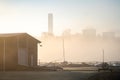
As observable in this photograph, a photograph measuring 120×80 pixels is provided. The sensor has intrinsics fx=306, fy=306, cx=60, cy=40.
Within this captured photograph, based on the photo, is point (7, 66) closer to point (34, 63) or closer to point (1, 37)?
point (1, 37)

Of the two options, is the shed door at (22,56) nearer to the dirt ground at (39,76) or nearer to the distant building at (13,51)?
the distant building at (13,51)

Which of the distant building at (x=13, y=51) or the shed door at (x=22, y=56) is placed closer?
the distant building at (x=13, y=51)

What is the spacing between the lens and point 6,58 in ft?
141

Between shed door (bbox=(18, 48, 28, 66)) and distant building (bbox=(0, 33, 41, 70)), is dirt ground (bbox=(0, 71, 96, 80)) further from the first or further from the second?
shed door (bbox=(18, 48, 28, 66))

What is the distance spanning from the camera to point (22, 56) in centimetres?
4572

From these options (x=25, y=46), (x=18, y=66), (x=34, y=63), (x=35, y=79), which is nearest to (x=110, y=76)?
(x=35, y=79)

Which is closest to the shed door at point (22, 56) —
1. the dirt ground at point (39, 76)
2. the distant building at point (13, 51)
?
the distant building at point (13, 51)

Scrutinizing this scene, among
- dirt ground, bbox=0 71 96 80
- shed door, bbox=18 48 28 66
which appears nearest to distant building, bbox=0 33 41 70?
shed door, bbox=18 48 28 66

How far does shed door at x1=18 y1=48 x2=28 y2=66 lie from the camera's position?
146 ft

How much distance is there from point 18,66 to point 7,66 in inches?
60.9

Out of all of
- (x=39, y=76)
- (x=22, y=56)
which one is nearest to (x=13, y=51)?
(x=22, y=56)

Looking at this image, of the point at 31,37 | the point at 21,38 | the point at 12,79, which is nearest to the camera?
the point at 12,79

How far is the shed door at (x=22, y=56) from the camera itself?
44.5 m

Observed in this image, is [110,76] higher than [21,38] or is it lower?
lower
